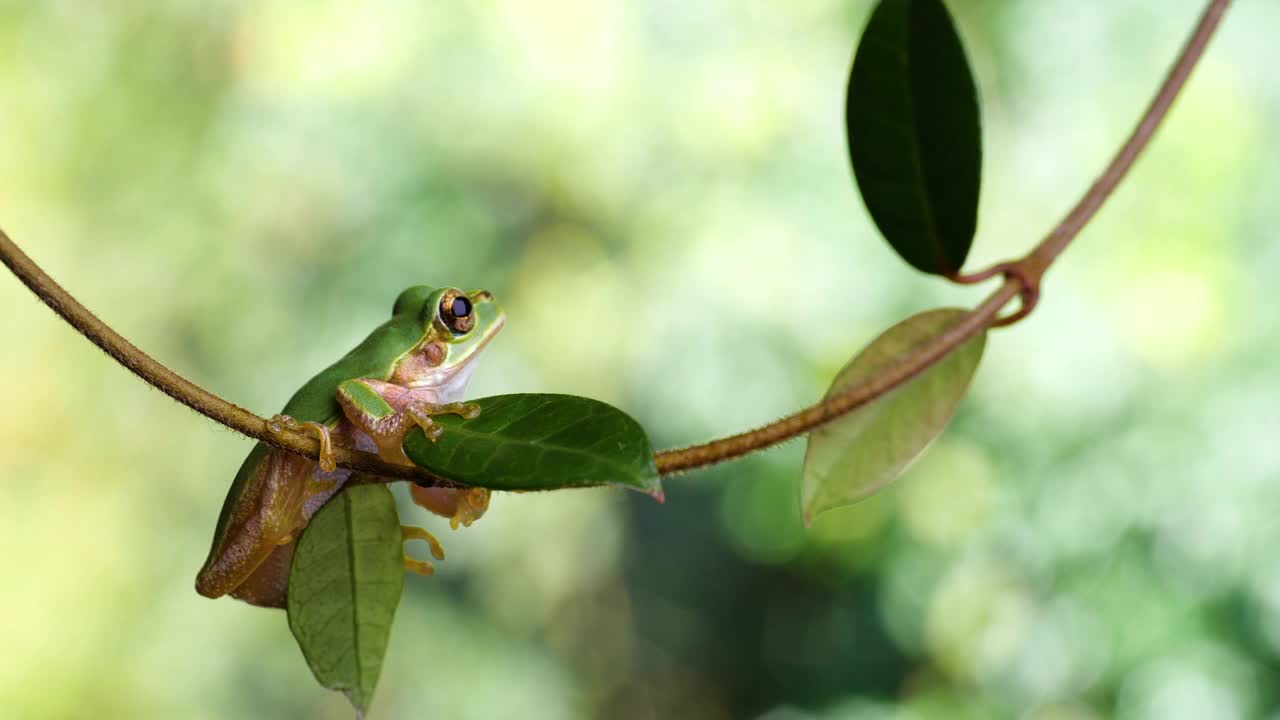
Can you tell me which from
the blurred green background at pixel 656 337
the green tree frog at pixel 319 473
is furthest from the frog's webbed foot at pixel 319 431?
the blurred green background at pixel 656 337

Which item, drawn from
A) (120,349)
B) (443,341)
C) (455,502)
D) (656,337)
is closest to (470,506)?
(455,502)

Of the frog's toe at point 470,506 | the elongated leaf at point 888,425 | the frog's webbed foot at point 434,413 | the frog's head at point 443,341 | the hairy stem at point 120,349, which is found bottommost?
the elongated leaf at point 888,425

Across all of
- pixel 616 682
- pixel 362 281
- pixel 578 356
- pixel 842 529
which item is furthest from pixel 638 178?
pixel 616 682

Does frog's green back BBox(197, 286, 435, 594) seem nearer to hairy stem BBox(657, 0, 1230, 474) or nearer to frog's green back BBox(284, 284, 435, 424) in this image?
frog's green back BBox(284, 284, 435, 424)

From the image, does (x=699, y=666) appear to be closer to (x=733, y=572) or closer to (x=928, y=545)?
(x=733, y=572)

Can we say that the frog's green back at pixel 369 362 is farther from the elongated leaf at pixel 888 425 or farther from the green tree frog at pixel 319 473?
the elongated leaf at pixel 888 425

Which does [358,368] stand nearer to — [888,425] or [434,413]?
[434,413]
